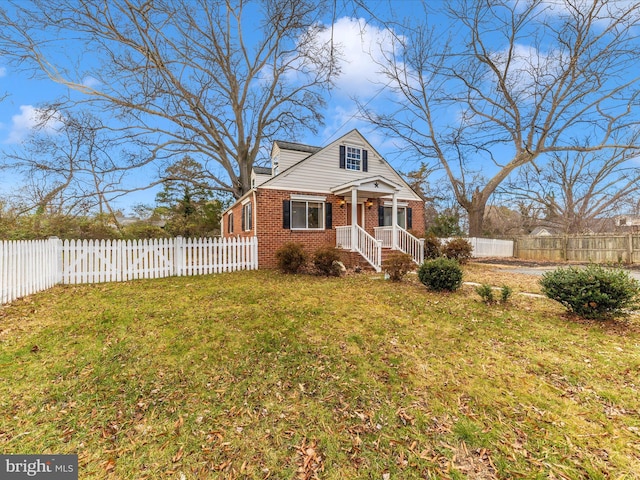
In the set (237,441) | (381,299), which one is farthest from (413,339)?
(237,441)

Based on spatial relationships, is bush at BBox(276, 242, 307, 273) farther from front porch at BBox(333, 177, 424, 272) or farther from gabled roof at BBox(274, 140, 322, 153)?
gabled roof at BBox(274, 140, 322, 153)

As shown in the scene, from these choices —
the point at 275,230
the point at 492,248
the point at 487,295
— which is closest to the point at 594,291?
the point at 487,295

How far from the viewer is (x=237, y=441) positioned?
243 centimetres

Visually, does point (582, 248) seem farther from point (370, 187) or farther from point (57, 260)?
point (57, 260)

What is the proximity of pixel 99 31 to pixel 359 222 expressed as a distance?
47.8 ft

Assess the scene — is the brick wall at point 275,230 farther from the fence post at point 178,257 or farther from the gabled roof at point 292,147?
the gabled roof at point 292,147

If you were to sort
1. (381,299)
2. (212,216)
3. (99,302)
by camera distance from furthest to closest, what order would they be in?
(212,216), (381,299), (99,302)

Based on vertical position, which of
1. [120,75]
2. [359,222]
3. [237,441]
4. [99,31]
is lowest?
[237,441]

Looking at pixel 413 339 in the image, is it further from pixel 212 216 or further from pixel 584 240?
pixel 212 216

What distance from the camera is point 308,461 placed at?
224 centimetres

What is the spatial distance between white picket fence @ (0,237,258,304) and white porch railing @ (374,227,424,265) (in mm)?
5891

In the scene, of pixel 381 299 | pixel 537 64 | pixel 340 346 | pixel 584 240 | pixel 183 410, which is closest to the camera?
pixel 183 410

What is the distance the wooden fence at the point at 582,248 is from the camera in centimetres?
1403

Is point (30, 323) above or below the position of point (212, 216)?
below
